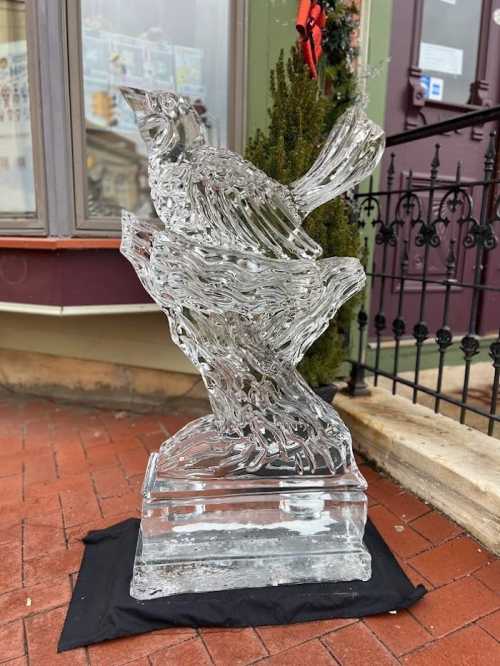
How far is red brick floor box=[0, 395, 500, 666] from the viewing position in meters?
1.38

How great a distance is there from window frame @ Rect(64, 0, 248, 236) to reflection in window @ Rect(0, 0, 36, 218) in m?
0.35

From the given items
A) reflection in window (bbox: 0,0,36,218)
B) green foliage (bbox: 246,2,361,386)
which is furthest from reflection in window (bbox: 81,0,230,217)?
green foliage (bbox: 246,2,361,386)

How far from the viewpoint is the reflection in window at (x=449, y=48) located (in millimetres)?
3258

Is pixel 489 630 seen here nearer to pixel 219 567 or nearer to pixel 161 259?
pixel 219 567

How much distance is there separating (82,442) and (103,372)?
0.68 meters

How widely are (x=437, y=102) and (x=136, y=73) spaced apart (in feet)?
6.30

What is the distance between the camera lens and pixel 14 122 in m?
2.94

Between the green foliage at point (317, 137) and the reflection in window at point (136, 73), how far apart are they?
0.62 m

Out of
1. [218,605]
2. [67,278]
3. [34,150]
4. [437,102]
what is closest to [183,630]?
[218,605]

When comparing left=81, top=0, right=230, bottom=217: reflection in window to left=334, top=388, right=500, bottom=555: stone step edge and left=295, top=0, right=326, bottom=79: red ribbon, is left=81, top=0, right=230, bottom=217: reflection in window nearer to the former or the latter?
left=295, top=0, right=326, bottom=79: red ribbon

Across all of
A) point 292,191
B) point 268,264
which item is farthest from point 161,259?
point 292,191

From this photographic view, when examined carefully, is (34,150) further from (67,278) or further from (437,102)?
(437,102)

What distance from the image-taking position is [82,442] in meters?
2.79

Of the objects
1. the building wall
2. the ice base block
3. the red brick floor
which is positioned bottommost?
the red brick floor
